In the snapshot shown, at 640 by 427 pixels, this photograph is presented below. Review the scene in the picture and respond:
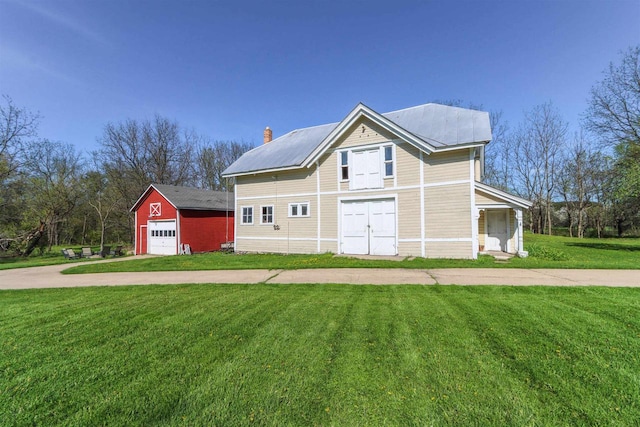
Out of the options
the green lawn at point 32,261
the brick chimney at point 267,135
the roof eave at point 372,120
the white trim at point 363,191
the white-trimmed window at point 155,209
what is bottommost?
the green lawn at point 32,261

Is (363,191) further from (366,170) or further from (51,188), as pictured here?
(51,188)

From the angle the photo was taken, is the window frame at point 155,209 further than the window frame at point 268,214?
Yes

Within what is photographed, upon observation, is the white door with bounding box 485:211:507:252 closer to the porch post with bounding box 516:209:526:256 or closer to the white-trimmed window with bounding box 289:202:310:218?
the porch post with bounding box 516:209:526:256

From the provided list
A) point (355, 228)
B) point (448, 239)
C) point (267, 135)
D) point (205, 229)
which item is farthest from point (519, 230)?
point (205, 229)

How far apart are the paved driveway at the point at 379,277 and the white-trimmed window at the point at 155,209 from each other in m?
11.5

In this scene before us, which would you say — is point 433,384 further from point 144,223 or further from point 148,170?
point 148,170

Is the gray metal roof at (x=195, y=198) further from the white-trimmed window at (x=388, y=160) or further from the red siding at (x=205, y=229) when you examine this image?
the white-trimmed window at (x=388, y=160)

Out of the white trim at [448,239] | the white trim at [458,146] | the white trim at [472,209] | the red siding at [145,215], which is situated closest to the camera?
the white trim at [458,146]

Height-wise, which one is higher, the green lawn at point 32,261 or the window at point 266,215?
the window at point 266,215

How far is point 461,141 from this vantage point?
38.5 feet

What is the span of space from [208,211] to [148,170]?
57.0 feet

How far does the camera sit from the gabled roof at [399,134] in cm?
1217

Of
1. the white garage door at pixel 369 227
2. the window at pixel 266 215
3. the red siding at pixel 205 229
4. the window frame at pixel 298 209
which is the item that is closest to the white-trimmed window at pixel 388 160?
the white garage door at pixel 369 227

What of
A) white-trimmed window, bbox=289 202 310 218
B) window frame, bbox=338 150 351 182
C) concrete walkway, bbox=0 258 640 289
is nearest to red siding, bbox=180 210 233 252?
white-trimmed window, bbox=289 202 310 218
